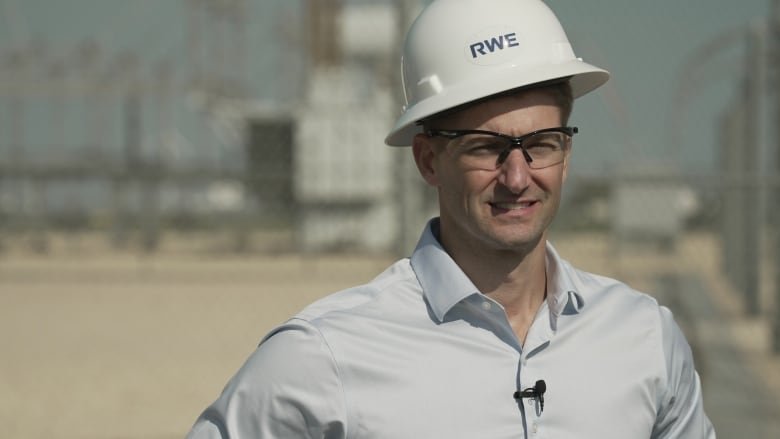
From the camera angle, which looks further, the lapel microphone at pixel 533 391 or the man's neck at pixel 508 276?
the man's neck at pixel 508 276

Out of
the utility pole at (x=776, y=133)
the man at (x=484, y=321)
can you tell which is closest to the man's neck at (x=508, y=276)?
the man at (x=484, y=321)

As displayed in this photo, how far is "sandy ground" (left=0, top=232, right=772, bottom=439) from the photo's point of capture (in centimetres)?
752

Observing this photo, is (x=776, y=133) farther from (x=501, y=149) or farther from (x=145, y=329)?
(x=145, y=329)

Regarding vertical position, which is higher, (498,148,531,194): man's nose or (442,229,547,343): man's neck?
(498,148,531,194): man's nose

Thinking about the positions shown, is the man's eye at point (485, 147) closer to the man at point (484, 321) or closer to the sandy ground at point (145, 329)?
the man at point (484, 321)

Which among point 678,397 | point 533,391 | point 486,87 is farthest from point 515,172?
point 678,397

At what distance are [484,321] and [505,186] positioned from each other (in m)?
0.25

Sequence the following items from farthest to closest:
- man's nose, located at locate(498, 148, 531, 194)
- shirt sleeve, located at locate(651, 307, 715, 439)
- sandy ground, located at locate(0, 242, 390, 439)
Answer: sandy ground, located at locate(0, 242, 390, 439)
shirt sleeve, located at locate(651, 307, 715, 439)
man's nose, located at locate(498, 148, 531, 194)

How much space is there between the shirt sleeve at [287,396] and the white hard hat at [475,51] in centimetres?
53

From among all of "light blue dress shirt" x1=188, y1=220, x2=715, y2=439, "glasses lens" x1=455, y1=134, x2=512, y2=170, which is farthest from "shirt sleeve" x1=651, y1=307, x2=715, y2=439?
"glasses lens" x1=455, y1=134, x2=512, y2=170

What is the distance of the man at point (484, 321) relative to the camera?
5.89 feet

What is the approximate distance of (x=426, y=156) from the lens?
Answer: 208 centimetres

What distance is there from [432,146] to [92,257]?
21183mm

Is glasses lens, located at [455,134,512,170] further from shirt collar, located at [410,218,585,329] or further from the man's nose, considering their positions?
shirt collar, located at [410,218,585,329]
